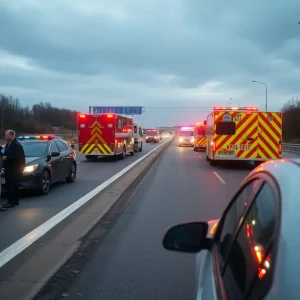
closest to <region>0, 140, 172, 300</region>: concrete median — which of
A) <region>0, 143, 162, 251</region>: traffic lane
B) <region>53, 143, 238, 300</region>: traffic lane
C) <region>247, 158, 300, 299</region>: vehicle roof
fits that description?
<region>53, 143, 238, 300</region>: traffic lane

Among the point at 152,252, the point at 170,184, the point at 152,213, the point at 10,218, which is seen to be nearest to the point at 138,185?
the point at 170,184

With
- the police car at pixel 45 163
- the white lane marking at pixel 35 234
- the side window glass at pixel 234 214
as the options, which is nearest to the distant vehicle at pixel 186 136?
the police car at pixel 45 163

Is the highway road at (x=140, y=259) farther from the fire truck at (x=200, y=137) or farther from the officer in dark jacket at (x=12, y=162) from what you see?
the fire truck at (x=200, y=137)

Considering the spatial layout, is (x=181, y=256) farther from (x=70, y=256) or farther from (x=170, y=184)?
(x=170, y=184)

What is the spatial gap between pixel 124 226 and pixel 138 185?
6.47 meters

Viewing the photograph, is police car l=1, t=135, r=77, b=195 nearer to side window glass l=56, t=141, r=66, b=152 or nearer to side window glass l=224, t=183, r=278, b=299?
side window glass l=56, t=141, r=66, b=152

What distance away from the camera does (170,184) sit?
1477 cm

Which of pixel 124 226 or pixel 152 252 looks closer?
pixel 152 252

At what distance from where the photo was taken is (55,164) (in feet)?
42.4

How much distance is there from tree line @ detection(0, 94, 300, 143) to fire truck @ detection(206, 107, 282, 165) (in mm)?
42235

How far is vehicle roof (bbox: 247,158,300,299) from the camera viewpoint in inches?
57.7

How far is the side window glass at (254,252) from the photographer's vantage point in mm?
1714

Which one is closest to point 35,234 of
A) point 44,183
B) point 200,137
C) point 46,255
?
point 46,255

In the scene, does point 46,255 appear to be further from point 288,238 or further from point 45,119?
point 45,119
